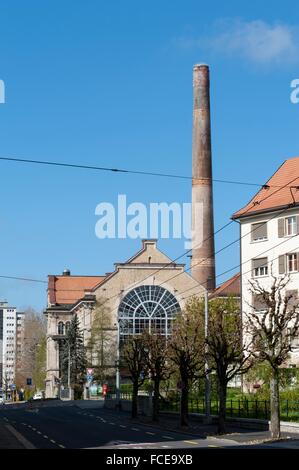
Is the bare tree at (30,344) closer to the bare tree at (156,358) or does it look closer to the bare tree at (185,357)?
the bare tree at (156,358)

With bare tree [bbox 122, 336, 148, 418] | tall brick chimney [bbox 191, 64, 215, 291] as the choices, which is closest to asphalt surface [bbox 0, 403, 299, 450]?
bare tree [bbox 122, 336, 148, 418]

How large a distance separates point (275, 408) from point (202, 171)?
68.2 metres

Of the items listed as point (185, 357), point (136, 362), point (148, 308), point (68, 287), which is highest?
point (68, 287)

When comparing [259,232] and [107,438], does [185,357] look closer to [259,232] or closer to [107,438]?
[107,438]

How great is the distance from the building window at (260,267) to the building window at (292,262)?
8.74ft

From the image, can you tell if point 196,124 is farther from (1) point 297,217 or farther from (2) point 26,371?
(2) point 26,371

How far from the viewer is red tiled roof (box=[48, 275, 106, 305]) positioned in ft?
471

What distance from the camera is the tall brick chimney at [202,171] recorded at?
10538cm

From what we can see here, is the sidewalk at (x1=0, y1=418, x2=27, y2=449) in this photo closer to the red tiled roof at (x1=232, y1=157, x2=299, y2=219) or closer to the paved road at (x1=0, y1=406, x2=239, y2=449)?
the paved road at (x1=0, y1=406, x2=239, y2=449)

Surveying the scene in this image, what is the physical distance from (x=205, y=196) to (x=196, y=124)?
8.13 meters

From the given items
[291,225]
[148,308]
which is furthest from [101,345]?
[291,225]

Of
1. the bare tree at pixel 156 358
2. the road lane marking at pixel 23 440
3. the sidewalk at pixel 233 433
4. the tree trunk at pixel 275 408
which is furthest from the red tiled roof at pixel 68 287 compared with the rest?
the tree trunk at pixel 275 408

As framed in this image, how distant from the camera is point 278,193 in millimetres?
78375

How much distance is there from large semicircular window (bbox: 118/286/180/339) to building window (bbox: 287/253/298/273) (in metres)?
45.2
